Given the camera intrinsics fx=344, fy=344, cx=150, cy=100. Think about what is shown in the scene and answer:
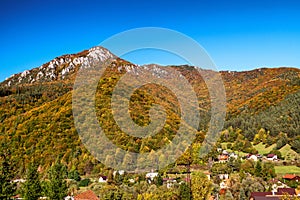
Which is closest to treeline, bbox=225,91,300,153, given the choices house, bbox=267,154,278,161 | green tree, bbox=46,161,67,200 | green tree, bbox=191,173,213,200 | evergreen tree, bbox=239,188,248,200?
house, bbox=267,154,278,161

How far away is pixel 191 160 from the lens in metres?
25.1

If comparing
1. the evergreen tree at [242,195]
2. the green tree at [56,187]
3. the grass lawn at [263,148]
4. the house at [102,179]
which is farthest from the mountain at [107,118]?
the evergreen tree at [242,195]

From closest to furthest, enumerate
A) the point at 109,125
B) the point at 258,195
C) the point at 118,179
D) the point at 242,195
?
the point at 258,195 → the point at 242,195 → the point at 109,125 → the point at 118,179

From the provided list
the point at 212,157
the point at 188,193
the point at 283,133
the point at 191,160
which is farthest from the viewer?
the point at 283,133

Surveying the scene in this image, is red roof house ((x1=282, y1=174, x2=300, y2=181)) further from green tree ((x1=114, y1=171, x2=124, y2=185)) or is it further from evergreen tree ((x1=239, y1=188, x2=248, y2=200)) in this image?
green tree ((x1=114, y1=171, x2=124, y2=185))

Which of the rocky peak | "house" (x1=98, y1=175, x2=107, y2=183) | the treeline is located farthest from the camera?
the rocky peak

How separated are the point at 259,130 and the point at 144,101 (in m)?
18.0

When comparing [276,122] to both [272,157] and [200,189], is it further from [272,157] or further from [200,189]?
[200,189]

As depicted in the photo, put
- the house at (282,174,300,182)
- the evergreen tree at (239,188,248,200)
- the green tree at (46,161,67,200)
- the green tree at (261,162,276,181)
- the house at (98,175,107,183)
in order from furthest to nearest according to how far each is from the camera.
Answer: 1. the house at (98,175,107,183)
2. the green tree at (261,162,276,181)
3. the house at (282,174,300,182)
4. the evergreen tree at (239,188,248,200)
5. the green tree at (46,161,67,200)

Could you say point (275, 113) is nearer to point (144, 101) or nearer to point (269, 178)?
point (144, 101)

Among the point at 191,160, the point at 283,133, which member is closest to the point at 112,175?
the point at 191,160

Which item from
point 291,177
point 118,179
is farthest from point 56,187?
point 291,177

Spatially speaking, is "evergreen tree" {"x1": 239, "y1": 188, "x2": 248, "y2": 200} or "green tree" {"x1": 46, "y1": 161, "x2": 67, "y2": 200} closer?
"green tree" {"x1": 46, "y1": 161, "x2": 67, "y2": 200}

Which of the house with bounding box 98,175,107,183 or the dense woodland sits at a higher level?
the dense woodland
